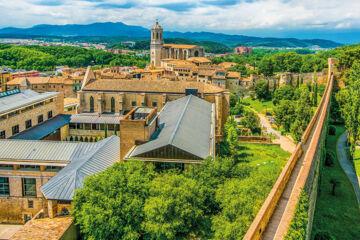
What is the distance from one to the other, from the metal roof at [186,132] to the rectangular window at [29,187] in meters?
9.22

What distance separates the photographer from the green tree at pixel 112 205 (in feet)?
61.6

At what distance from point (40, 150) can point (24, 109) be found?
11990 millimetres

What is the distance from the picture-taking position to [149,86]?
50438 millimetres

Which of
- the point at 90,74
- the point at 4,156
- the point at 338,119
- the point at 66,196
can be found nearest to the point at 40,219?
the point at 66,196

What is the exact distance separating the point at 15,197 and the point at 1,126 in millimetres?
10497

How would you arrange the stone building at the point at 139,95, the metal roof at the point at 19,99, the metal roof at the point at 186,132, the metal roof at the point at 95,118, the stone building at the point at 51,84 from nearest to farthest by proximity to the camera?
1. the metal roof at the point at 186,132
2. the metal roof at the point at 19,99
3. the metal roof at the point at 95,118
4. the stone building at the point at 139,95
5. the stone building at the point at 51,84

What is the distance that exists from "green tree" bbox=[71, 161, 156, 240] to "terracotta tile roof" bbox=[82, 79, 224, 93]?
29181 millimetres

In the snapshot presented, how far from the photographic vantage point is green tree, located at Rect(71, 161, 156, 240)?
18766 mm

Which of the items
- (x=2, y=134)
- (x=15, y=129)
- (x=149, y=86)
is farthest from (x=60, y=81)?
(x=2, y=134)

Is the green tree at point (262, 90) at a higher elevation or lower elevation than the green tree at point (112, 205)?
higher

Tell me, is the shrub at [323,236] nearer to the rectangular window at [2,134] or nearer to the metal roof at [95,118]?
the metal roof at [95,118]

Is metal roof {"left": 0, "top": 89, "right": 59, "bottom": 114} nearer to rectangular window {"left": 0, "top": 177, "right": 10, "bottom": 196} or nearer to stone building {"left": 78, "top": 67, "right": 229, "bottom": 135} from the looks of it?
stone building {"left": 78, "top": 67, "right": 229, "bottom": 135}

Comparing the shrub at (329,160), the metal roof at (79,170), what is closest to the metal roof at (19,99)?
the metal roof at (79,170)

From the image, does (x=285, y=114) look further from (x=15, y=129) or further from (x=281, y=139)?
(x=15, y=129)
